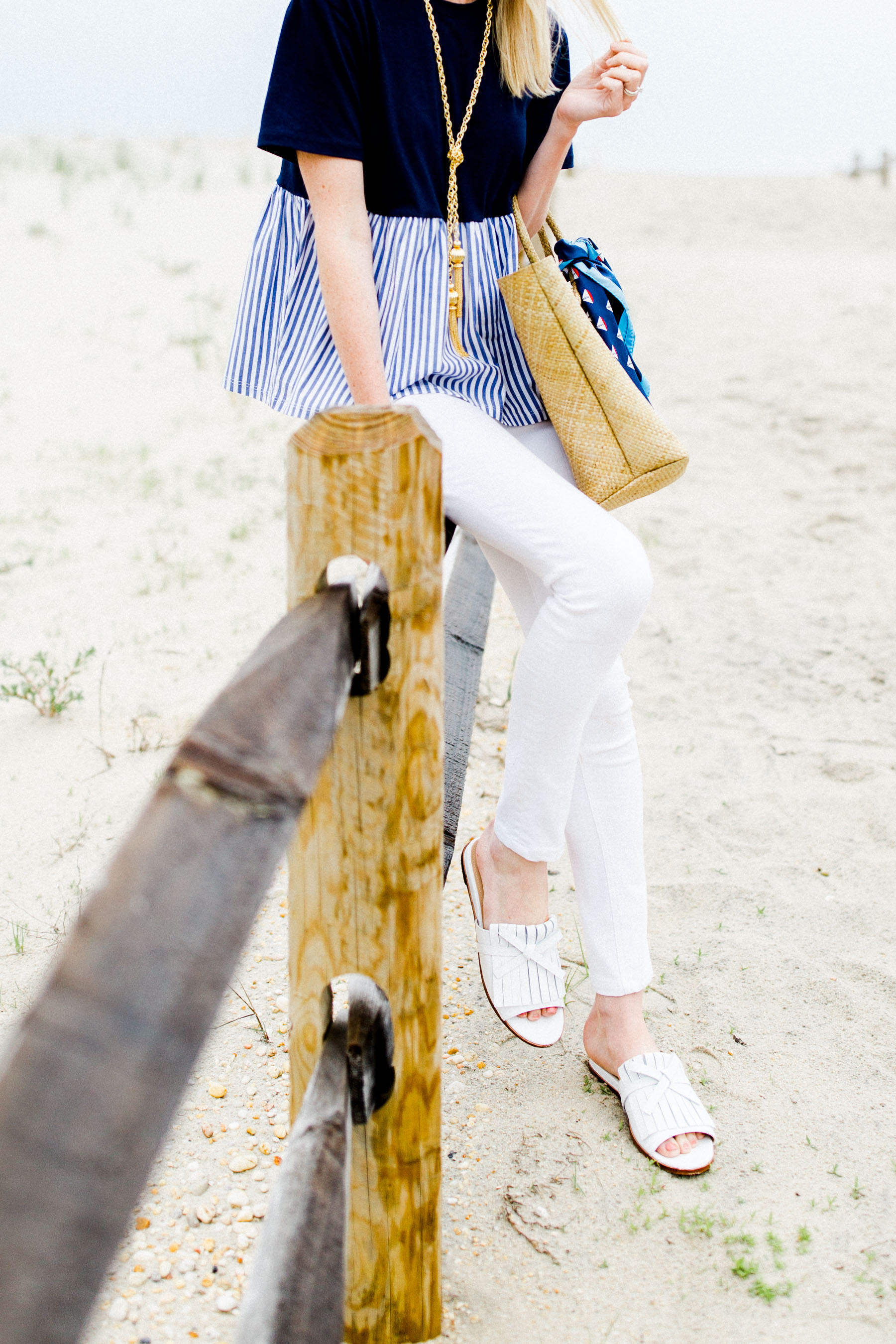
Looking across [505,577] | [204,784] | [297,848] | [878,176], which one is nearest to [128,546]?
[505,577]

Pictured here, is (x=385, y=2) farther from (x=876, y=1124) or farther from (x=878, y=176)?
(x=878, y=176)

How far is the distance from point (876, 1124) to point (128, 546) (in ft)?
12.6

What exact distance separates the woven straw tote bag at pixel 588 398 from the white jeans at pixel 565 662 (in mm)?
82

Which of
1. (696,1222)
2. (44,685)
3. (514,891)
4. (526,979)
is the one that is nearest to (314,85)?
(514,891)

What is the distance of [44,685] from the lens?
3297mm

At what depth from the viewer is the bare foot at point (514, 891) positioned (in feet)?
6.48

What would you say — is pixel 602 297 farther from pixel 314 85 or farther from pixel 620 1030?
pixel 620 1030

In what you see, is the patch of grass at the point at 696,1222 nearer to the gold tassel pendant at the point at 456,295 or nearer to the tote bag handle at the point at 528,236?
the gold tassel pendant at the point at 456,295

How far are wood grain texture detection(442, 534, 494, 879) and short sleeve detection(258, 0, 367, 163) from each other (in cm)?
66

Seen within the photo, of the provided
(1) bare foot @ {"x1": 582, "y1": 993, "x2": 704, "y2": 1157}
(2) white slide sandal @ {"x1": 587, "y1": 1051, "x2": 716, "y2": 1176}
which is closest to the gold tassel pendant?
(1) bare foot @ {"x1": 582, "y1": 993, "x2": 704, "y2": 1157}

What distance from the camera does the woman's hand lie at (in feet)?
5.93

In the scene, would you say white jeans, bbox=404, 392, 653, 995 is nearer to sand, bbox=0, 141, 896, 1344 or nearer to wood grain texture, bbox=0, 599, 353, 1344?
sand, bbox=0, 141, 896, 1344

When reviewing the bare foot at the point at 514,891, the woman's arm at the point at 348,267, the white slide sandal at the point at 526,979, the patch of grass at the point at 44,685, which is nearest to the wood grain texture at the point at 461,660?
the bare foot at the point at 514,891

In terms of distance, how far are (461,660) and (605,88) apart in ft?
4.01
